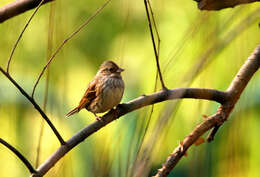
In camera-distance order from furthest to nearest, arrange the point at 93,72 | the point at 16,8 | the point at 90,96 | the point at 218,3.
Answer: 1. the point at 93,72
2. the point at 90,96
3. the point at 16,8
4. the point at 218,3

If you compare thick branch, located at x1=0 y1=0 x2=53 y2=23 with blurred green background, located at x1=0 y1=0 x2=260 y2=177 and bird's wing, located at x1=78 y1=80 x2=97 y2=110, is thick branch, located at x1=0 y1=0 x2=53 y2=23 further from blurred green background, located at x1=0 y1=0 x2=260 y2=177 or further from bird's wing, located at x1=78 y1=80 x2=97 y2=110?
bird's wing, located at x1=78 y1=80 x2=97 y2=110

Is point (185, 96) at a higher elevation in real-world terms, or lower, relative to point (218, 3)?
lower

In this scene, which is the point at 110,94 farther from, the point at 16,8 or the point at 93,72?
the point at 93,72

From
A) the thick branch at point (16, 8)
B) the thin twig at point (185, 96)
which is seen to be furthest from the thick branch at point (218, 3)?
the thick branch at point (16, 8)

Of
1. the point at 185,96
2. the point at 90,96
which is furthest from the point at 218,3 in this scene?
the point at 90,96

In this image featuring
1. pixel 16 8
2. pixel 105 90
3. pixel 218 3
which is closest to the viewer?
pixel 218 3

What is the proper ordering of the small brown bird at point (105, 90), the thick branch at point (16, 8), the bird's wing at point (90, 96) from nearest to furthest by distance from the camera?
the thick branch at point (16, 8), the small brown bird at point (105, 90), the bird's wing at point (90, 96)

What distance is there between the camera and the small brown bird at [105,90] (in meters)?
2.38

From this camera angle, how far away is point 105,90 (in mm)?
2516

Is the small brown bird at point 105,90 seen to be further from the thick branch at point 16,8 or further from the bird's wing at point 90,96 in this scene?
the thick branch at point 16,8

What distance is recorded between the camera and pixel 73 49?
4.16 meters

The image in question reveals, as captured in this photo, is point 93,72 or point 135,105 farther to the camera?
point 93,72

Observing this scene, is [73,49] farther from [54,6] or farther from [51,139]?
[54,6]

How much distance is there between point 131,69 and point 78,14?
755 millimetres
